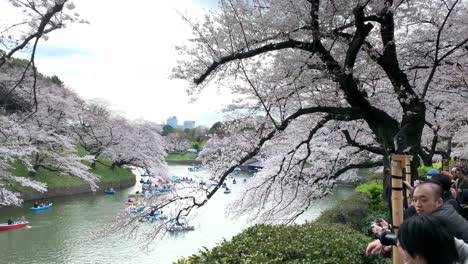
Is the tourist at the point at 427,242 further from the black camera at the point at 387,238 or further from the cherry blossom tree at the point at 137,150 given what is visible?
the cherry blossom tree at the point at 137,150

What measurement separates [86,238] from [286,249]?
962 centimetres

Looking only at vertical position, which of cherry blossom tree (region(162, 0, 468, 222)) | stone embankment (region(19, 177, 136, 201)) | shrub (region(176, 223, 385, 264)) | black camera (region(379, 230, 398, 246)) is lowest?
stone embankment (region(19, 177, 136, 201))

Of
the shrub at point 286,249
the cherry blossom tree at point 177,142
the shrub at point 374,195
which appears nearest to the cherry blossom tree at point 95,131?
the cherry blossom tree at point 177,142

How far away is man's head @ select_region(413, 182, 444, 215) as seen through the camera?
73.0 inches

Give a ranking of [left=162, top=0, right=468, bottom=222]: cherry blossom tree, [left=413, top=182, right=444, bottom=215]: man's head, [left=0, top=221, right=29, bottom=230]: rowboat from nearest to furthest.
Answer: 1. [left=413, top=182, right=444, bottom=215]: man's head
2. [left=162, top=0, right=468, bottom=222]: cherry blossom tree
3. [left=0, top=221, right=29, bottom=230]: rowboat

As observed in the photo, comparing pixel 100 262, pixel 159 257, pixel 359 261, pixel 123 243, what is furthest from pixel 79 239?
pixel 359 261

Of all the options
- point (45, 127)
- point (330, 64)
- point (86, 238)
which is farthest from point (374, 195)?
point (45, 127)

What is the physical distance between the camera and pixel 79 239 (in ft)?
36.4

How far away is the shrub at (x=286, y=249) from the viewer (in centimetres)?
307

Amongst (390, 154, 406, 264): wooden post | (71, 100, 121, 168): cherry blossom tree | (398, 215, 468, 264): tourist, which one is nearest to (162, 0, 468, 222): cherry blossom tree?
(390, 154, 406, 264): wooden post

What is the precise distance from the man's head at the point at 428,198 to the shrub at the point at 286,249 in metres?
1.37

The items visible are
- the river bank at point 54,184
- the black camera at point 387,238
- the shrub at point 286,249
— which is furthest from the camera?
the river bank at point 54,184

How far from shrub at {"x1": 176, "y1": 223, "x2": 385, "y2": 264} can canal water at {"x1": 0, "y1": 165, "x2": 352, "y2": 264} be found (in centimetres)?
344

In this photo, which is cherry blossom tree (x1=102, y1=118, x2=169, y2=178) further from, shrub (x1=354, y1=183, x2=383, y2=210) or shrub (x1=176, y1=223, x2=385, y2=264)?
shrub (x1=176, y1=223, x2=385, y2=264)
